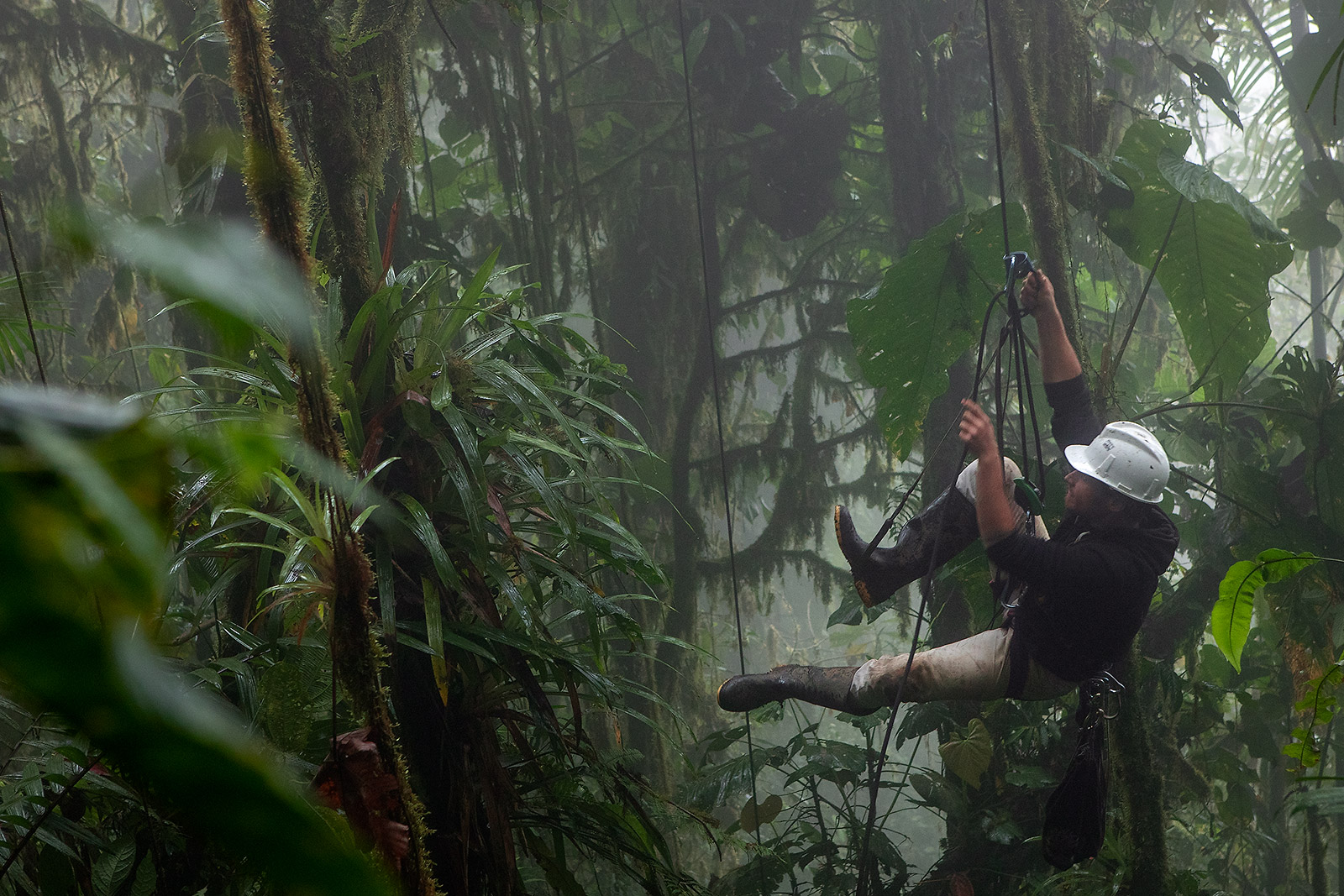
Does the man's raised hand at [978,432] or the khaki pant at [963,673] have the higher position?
the man's raised hand at [978,432]

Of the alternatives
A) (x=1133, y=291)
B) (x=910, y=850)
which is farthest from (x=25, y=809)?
(x=910, y=850)

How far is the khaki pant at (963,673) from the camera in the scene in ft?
7.12

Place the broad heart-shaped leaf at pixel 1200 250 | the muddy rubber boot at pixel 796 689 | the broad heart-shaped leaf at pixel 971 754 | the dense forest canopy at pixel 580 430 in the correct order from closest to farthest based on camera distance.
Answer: the dense forest canopy at pixel 580 430 → the muddy rubber boot at pixel 796 689 → the broad heart-shaped leaf at pixel 1200 250 → the broad heart-shaped leaf at pixel 971 754

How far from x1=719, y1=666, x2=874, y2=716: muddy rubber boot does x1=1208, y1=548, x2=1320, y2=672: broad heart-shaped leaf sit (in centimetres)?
98

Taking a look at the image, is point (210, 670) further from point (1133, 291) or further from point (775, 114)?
point (1133, 291)

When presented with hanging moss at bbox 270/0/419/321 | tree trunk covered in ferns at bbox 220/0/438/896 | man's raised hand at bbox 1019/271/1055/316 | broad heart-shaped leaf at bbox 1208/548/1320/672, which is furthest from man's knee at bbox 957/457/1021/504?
tree trunk covered in ferns at bbox 220/0/438/896

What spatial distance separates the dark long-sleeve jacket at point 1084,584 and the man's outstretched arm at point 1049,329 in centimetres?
37

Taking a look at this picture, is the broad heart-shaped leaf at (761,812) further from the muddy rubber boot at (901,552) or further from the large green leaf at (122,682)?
the large green leaf at (122,682)

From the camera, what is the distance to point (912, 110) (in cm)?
385

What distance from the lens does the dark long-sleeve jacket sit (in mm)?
1891

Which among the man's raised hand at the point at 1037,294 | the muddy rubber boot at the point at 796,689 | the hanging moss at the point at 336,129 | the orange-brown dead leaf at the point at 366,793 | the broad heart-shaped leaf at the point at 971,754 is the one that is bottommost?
the broad heart-shaped leaf at the point at 971,754

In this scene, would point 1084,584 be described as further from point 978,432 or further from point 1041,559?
point 978,432

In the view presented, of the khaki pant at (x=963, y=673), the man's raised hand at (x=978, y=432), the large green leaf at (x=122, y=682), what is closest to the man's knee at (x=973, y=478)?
the khaki pant at (x=963, y=673)

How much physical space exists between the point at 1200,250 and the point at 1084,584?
1420 millimetres
